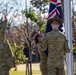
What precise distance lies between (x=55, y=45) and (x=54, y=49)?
3.0 inches

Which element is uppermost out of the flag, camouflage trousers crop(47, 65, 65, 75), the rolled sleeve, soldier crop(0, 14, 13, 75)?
the flag

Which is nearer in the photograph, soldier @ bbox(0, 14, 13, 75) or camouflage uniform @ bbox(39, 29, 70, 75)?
camouflage uniform @ bbox(39, 29, 70, 75)

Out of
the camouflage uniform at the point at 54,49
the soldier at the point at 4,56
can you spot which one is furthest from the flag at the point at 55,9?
the camouflage uniform at the point at 54,49

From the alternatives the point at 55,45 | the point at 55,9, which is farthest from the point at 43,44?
the point at 55,9

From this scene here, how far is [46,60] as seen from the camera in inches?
258

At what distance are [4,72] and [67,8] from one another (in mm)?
2004

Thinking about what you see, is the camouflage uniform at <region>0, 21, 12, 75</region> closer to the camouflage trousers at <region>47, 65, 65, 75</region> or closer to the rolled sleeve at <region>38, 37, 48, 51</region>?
A: the rolled sleeve at <region>38, 37, 48, 51</region>

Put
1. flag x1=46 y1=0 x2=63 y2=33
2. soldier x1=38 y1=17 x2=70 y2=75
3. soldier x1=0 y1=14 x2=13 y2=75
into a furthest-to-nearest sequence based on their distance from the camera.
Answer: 1. flag x1=46 y1=0 x2=63 y2=33
2. soldier x1=0 y1=14 x2=13 y2=75
3. soldier x1=38 y1=17 x2=70 y2=75

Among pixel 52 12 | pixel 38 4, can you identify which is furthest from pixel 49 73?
pixel 38 4

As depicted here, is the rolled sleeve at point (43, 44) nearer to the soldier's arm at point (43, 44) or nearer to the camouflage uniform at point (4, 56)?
the soldier's arm at point (43, 44)

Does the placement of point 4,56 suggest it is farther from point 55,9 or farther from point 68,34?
point 55,9

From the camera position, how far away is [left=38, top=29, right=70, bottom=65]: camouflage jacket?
614 cm

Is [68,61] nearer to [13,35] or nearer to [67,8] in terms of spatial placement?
[67,8]

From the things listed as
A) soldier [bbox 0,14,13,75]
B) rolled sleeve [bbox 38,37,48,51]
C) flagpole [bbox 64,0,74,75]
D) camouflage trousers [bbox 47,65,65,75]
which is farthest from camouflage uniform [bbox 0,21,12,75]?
flagpole [bbox 64,0,74,75]
